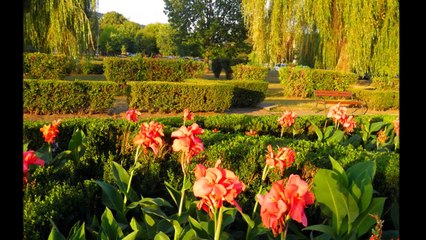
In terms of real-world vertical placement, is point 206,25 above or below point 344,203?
above

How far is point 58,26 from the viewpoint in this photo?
13.7 m

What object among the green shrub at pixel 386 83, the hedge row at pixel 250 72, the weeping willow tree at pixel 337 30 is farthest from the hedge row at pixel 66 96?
the green shrub at pixel 386 83

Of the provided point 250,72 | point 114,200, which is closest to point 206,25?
point 250,72

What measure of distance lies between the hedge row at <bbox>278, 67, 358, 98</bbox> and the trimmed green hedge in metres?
5.91

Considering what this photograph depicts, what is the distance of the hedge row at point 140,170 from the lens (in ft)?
9.29

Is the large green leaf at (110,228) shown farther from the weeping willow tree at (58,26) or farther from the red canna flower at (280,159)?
the weeping willow tree at (58,26)

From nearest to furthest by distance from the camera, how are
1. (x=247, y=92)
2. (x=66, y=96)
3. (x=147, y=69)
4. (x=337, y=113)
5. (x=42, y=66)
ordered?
(x=337, y=113)
(x=66, y=96)
(x=42, y=66)
(x=147, y=69)
(x=247, y=92)

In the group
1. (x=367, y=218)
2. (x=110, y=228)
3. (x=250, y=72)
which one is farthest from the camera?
(x=250, y=72)

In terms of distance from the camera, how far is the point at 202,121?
253 inches

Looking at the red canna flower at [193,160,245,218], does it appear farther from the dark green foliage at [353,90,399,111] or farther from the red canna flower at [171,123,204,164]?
the dark green foliage at [353,90,399,111]

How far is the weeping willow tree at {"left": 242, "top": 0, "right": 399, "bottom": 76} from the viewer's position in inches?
560

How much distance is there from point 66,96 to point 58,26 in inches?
147

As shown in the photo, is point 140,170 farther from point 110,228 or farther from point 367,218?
point 367,218
